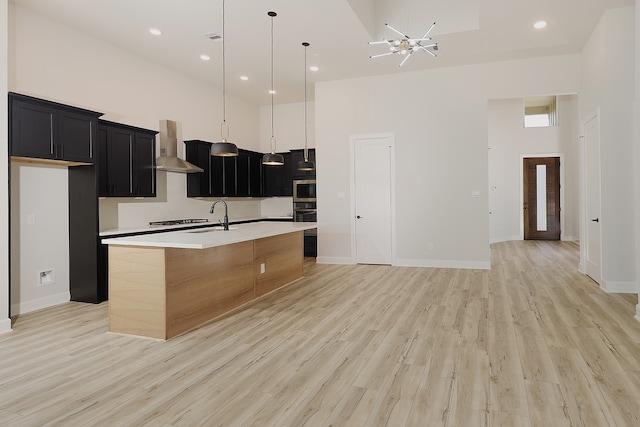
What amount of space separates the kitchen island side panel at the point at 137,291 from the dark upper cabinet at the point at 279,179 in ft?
16.6

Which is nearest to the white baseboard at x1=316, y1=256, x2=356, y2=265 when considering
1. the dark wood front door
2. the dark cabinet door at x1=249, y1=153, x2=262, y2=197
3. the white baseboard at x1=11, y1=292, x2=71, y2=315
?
the dark cabinet door at x1=249, y1=153, x2=262, y2=197

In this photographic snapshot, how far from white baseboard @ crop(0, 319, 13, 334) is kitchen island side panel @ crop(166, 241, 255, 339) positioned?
65.3 inches

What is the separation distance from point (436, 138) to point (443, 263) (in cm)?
217

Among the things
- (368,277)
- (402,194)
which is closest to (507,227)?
(402,194)

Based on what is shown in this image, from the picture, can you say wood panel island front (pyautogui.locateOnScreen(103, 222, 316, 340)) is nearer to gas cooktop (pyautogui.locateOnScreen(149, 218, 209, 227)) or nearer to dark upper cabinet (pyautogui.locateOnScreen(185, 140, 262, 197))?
gas cooktop (pyautogui.locateOnScreen(149, 218, 209, 227))

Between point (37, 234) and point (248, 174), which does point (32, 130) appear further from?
point (248, 174)

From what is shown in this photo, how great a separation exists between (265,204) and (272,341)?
234 inches

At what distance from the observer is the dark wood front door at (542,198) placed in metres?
10.6

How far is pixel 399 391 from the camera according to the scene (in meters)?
2.43

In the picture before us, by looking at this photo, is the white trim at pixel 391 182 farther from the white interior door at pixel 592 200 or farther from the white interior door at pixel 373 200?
the white interior door at pixel 592 200

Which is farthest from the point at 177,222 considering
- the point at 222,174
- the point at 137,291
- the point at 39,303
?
the point at 137,291

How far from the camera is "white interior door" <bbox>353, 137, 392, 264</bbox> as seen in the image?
7031 millimetres

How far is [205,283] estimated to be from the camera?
383 centimetres

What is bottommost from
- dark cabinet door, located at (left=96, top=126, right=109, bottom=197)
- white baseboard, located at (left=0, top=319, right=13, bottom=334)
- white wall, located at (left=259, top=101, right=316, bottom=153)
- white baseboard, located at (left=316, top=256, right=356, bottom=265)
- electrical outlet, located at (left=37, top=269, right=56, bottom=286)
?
white baseboard, located at (left=0, top=319, right=13, bottom=334)
